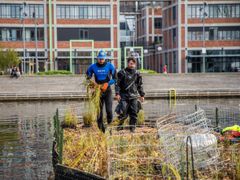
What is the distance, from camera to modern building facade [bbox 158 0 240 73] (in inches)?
2756

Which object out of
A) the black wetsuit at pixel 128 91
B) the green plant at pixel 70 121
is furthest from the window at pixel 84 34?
the black wetsuit at pixel 128 91

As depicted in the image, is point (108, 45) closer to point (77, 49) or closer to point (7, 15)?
point (77, 49)

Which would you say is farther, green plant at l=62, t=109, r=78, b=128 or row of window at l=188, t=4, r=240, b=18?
row of window at l=188, t=4, r=240, b=18

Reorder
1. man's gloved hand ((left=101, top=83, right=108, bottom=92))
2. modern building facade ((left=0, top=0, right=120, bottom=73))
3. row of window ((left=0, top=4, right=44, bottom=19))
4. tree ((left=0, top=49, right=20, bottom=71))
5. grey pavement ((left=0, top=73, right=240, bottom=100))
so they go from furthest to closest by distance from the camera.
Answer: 1. row of window ((left=0, top=4, right=44, bottom=19))
2. modern building facade ((left=0, top=0, right=120, bottom=73))
3. tree ((left=0, top=49, right=20, bottom=71))
4. grey pavement ((left=0, top=73, right=240, bottom=100))
5. man's gloved hand ((left=101, top=83, right=108, bottom=92))

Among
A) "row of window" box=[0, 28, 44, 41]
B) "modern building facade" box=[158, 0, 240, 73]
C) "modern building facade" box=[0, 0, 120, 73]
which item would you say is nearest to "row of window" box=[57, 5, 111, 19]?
"modern building facade" box=[0, 0, 120, 73]

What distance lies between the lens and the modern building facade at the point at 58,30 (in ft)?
214

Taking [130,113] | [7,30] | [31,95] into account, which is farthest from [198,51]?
[130,113]

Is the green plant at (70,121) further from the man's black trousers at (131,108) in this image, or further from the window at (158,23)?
the window at (158,23)

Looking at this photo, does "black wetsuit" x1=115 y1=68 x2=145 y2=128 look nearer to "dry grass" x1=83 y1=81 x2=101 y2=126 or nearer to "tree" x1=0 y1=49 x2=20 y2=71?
"dry grass" x1=83 y1=81 x2=101 y2=126

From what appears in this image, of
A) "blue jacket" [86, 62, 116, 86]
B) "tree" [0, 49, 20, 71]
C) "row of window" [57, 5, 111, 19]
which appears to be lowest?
"blue jacket" [86, 62, 116, 86]

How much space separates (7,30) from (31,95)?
31755 mm

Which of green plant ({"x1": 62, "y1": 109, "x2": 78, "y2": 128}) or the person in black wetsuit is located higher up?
the person in black wetsuit

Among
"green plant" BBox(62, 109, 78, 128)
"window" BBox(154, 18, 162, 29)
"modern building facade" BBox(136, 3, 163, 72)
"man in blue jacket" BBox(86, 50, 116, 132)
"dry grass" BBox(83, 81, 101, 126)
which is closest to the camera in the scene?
"dry grass" BBox(83, 81, 101, 126)

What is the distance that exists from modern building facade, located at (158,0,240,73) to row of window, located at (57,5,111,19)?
10933 millimetres
